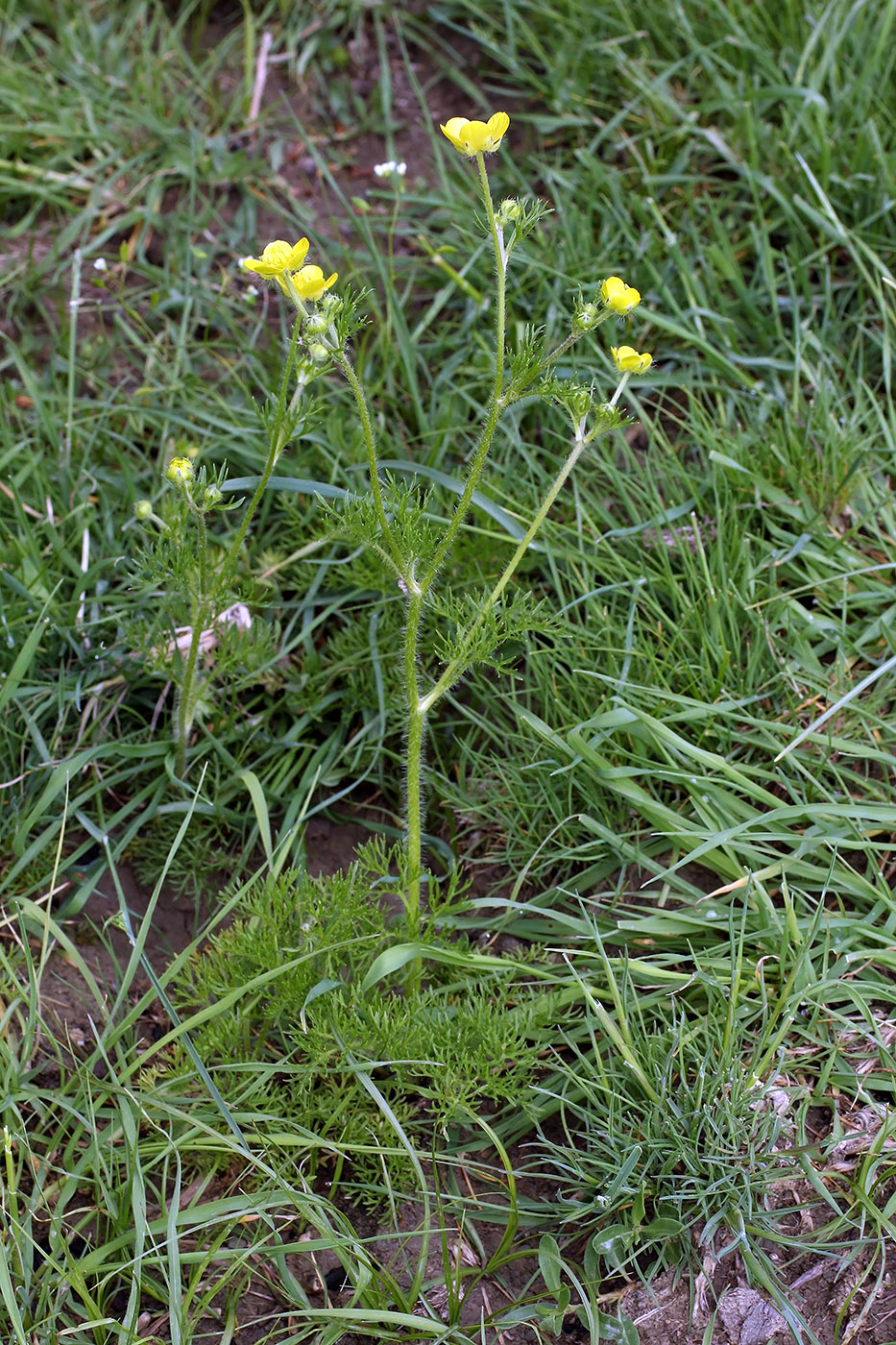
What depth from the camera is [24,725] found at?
7.47ft

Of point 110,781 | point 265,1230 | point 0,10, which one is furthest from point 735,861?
point 0,10

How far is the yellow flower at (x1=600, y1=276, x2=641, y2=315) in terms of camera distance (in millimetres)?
1626

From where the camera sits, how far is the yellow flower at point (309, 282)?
1567mm

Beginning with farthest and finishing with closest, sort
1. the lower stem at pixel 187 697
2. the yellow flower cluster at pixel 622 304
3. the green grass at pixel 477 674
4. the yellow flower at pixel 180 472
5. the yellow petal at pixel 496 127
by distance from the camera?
the lower stem at pixel 187 697 < the yellow flower at pixel 180 472 < the green grass at pixel 477 674 < the yellow flower cluster at pixel 622 304 < the yellow petal at pixel 496 127

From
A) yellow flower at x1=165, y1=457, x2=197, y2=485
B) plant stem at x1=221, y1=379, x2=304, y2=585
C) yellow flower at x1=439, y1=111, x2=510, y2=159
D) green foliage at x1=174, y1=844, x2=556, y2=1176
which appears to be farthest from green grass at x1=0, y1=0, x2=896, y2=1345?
yellow flower at x1=439, y1=111, x2=510, y2=159

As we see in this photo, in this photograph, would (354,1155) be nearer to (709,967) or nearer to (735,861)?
(709,967)

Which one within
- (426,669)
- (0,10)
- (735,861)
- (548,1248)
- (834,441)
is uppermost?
(0,10)

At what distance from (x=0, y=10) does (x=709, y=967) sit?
3377 mm

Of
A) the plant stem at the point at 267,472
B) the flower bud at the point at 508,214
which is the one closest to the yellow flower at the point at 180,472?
the plant stem at the point at 267,472

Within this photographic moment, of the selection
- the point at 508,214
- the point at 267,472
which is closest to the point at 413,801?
the point at 267,472

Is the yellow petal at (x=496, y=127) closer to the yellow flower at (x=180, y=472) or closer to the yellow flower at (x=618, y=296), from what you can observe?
the yellow flower at (x=618, y=296)

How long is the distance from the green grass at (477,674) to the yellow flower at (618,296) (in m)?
0.43

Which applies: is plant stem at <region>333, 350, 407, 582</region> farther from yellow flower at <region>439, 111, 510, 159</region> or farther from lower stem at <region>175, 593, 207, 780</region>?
lower stem at <region>175, 593, 207, 780</region>

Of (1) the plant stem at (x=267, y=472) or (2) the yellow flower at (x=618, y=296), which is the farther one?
(1) the plant stem at (x=267, y=472)
